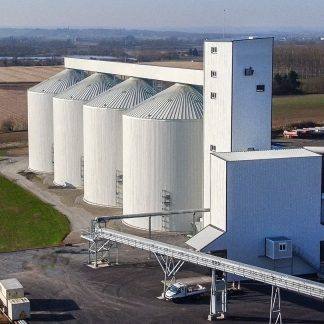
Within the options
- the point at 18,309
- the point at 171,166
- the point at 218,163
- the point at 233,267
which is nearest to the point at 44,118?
the point at 171,166

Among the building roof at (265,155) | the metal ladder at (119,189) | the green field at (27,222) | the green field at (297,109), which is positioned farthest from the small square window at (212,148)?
the green field at (297,109)

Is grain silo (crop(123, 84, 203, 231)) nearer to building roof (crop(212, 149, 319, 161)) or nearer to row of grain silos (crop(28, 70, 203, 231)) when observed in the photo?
row of grain silos (crop(28, 70, 203, 231))

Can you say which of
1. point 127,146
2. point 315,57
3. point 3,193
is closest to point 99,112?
point 127,146

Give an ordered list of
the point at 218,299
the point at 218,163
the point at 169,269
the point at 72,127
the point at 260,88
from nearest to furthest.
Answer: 1. the point at 218,299
2. the point at 169,269
3. the point at 218,163
4. the point at 260,88
5. the point at 72,127

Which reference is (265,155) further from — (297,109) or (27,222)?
(297,109)

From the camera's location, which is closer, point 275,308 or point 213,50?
point 275,308

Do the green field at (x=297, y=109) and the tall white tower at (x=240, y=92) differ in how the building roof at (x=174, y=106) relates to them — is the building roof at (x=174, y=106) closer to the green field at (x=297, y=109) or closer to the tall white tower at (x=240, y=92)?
the tall white tower at (x=240, y=92)

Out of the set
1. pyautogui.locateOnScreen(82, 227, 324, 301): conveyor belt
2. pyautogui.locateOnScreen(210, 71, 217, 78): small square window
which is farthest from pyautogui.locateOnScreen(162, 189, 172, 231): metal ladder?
pyautogui.locateOnScreen(210, 71, 217, 78): small square window

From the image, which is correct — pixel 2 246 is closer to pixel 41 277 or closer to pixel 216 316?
pixel 41 277
